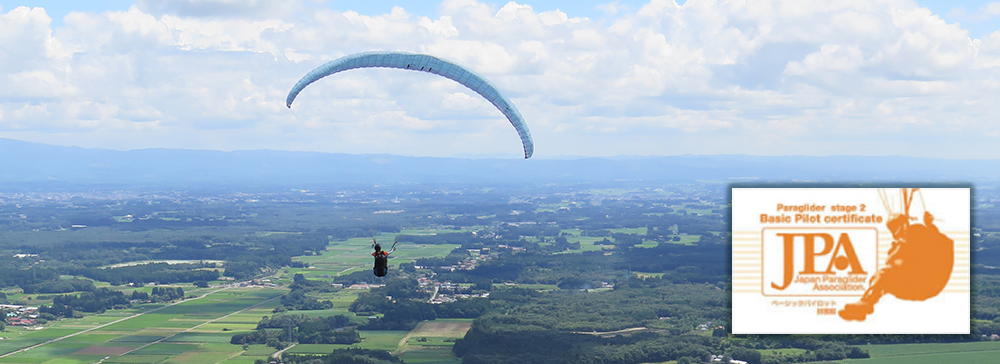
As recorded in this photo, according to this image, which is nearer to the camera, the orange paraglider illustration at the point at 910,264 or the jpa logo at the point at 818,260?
the orange paraglider illustration at the point at 910,264

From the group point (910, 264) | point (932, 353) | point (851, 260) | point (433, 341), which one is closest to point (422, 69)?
point (851, 260)

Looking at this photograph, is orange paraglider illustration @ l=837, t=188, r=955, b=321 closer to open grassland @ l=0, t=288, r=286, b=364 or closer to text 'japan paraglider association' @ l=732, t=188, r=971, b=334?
text 'japan paraglider association' @ l=732, t=188, r=971, b=334

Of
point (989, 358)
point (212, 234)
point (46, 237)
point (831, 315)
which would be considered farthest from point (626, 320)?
point (46, 237)

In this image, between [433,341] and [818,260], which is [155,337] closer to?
[433,341]

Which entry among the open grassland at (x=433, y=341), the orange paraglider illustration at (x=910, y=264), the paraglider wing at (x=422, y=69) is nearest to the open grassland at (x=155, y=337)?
the open grassland at (x=433, y=341)

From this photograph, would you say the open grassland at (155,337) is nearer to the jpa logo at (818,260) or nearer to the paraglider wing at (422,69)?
the paraglider wing at (422,69)

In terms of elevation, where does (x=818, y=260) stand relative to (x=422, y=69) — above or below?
below
